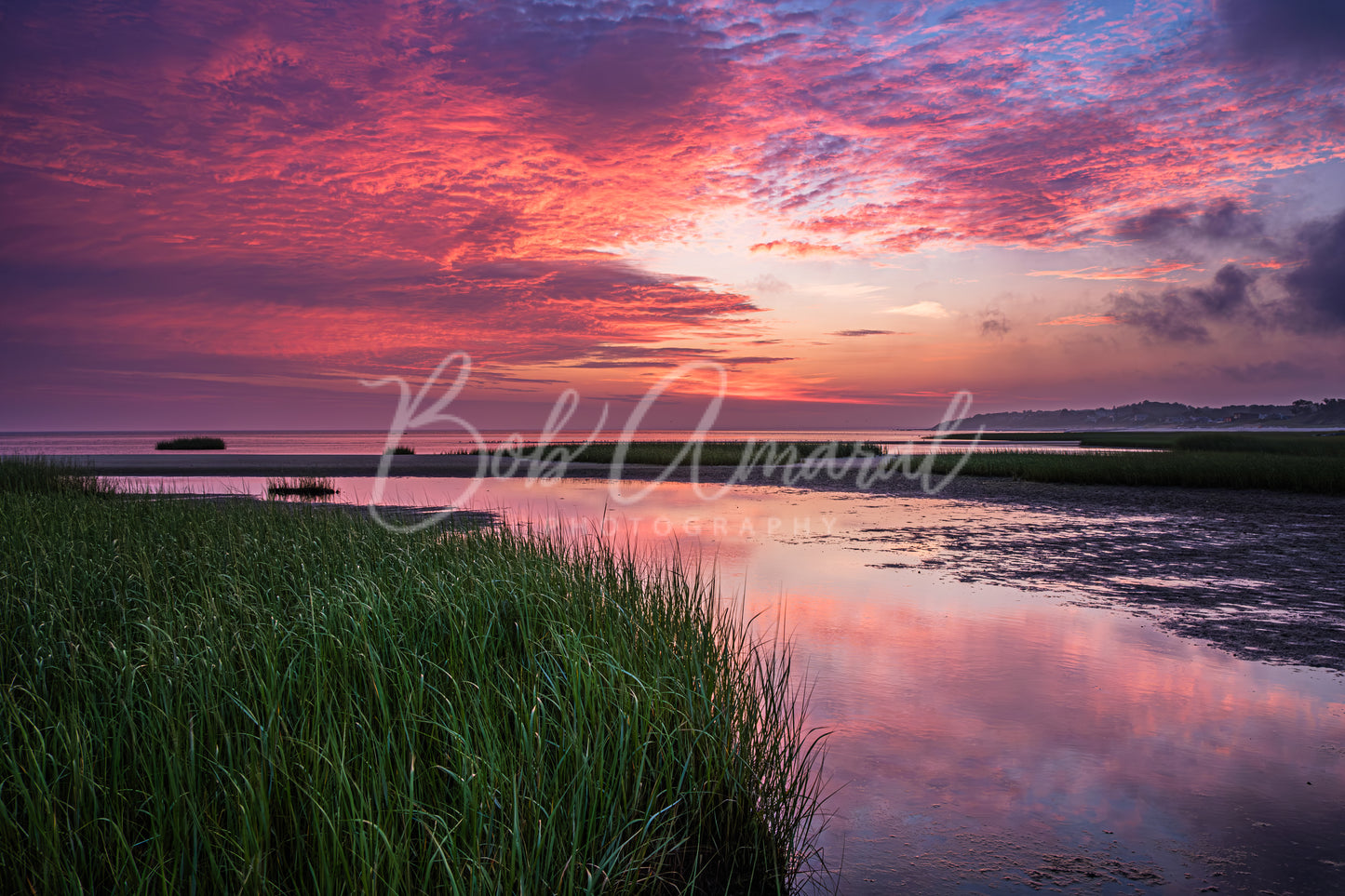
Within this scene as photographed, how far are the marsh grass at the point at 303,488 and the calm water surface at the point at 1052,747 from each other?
1854 centimetres

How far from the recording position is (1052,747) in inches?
228

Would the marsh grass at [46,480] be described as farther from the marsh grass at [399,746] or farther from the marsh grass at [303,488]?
the marsh grass at [399,746]

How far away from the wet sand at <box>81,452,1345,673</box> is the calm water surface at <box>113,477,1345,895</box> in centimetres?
95

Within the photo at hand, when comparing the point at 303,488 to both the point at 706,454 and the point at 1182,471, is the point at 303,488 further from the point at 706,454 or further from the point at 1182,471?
the point at 1182,471

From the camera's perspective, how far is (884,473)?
120 ft

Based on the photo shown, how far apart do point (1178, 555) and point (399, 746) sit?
1518cm

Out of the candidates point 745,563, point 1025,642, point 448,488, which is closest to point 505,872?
point 1025,642

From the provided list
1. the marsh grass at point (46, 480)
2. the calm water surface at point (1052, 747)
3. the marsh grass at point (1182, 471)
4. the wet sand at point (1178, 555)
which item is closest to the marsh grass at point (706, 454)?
the marsh grass at point (1182, 471)

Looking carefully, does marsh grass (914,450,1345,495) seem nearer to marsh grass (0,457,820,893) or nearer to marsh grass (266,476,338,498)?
marsh grass (266,476,338,498)

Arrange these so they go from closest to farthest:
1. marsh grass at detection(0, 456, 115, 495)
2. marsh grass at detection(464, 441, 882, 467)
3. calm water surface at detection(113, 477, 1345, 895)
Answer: calm water surface at detection(113, 477, 1345, 895) < marsh grass at detection(0, 456, 115, 495) < marsh grass at detection(464, 441, 882, 467)

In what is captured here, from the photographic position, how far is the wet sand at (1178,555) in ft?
29.9

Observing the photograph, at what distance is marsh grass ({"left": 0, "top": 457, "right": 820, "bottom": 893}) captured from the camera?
317cm

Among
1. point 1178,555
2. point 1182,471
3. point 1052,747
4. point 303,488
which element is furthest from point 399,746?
point 1182,471

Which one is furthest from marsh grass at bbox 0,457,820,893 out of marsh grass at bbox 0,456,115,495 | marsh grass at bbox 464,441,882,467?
marsh grass at bbox 464,441,882,467
